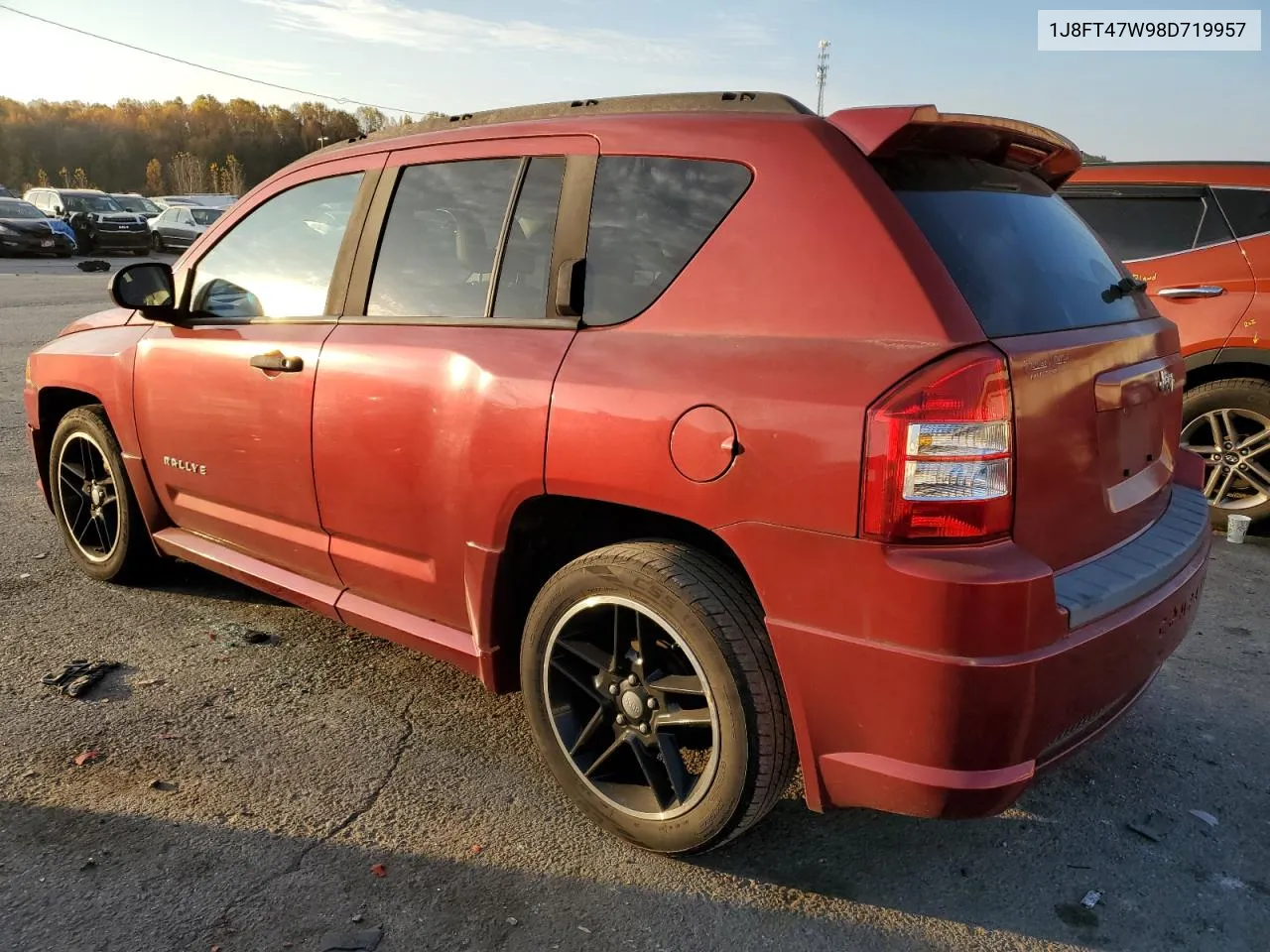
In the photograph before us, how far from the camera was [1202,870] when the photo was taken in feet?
8.20

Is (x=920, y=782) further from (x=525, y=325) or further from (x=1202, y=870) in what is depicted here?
(x=525, y=325)

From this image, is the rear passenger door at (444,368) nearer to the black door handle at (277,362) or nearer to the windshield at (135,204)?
the black door handle at (277,362)

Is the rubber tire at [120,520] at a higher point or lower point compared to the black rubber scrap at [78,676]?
higher

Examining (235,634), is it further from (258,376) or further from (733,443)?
(733,443)

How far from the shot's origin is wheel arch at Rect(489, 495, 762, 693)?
245 centimetres

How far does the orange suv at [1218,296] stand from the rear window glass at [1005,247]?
2.97m

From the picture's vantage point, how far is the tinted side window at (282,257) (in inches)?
128

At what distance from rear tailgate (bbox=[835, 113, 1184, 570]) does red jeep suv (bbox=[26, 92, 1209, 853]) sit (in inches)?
0.5

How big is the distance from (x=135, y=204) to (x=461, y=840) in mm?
35879

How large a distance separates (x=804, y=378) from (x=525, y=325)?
0.90m

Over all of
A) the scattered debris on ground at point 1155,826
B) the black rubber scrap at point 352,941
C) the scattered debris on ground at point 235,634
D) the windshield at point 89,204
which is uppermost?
the windshield at point 89,204

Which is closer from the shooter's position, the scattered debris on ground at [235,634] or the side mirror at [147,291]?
the side mirror at [147,291]

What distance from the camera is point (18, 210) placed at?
26078mm

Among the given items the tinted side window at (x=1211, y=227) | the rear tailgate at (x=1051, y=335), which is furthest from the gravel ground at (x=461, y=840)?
the tinted side window at (x=1211, y=227)
